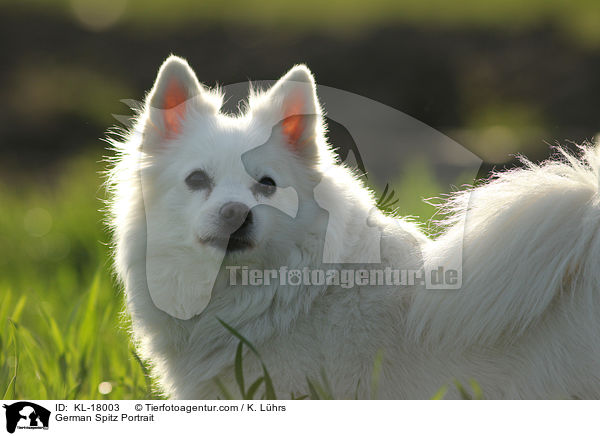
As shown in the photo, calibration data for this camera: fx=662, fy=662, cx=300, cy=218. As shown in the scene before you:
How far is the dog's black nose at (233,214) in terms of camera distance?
2354mm

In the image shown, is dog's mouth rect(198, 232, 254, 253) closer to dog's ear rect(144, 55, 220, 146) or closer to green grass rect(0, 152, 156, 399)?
dog's ear rect(144, 55, 220, 146)

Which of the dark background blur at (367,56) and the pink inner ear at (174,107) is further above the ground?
the dark background blur at (367,56)

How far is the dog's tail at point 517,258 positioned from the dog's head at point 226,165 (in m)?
0.62

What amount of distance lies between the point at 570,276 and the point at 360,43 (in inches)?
236

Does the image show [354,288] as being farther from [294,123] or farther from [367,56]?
[367,56]

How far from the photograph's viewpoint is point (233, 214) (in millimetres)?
2352

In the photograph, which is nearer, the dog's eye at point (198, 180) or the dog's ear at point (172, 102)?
the dog's eye at point (198, 180)

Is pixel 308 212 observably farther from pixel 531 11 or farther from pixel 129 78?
pixel 129 78

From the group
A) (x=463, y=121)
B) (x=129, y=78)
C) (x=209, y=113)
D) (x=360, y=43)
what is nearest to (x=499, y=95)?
(x=463, y=121)
